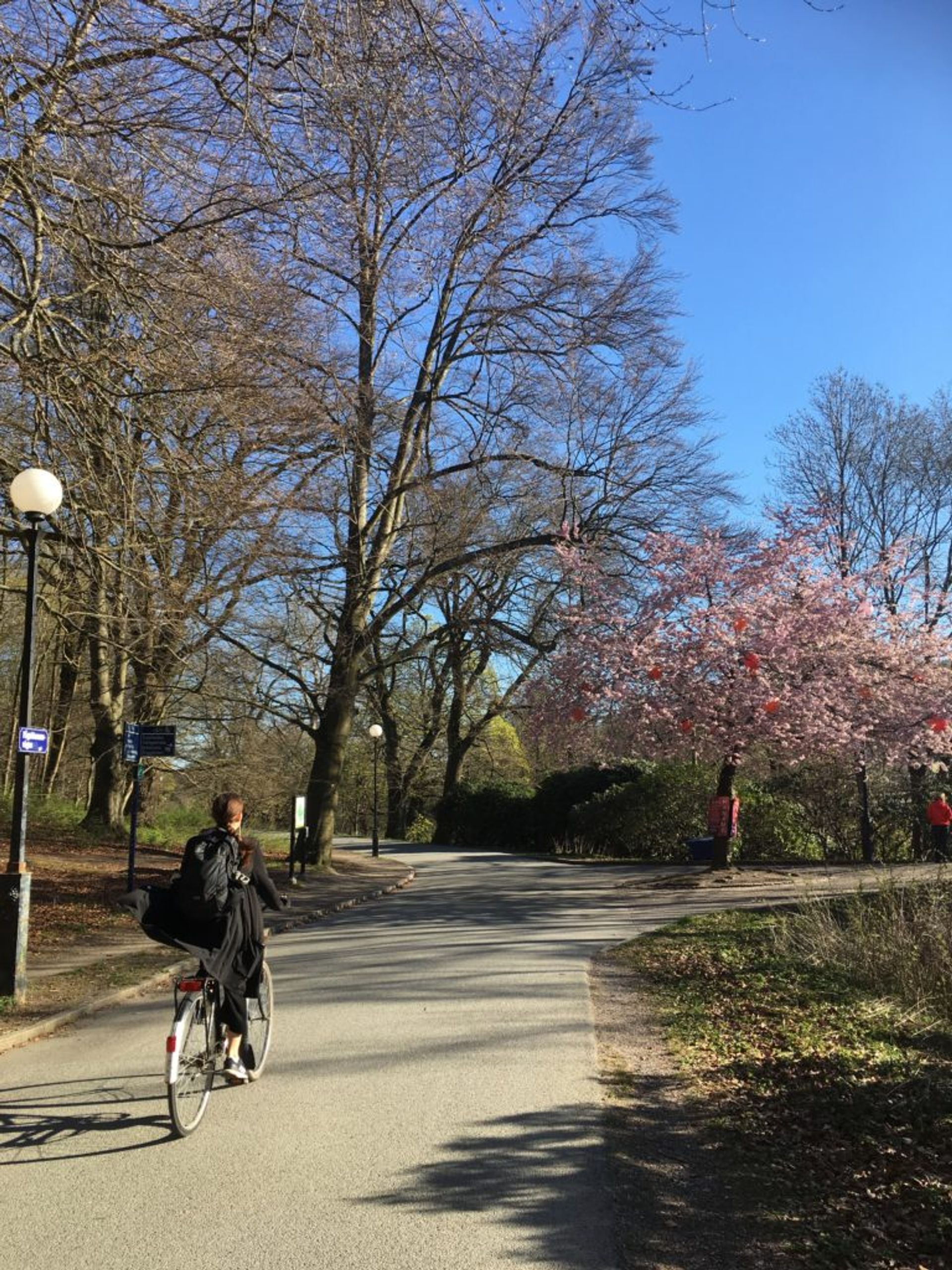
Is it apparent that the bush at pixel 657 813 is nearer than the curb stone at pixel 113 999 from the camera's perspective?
Result: No

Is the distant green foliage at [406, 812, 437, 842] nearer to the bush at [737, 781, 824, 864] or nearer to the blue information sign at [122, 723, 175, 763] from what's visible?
the bush at [737, 781, 824, 864]

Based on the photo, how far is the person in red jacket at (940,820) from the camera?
19625mm

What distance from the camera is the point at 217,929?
207 inches

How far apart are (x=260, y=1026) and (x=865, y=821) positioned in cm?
1898

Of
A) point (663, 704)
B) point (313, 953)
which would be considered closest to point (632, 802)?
point (663, 704)

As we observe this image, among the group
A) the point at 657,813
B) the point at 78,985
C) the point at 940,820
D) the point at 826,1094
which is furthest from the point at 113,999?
the point at 657,813

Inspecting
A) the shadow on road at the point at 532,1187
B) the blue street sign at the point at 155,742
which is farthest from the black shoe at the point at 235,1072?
Result: the blue street sign at the point at 155,742

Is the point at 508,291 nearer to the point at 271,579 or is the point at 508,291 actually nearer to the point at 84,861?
the point at 271,579

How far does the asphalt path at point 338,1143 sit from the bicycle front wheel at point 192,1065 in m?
0.12

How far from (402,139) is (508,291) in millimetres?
13249

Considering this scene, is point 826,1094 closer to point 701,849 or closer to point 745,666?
point 745,666

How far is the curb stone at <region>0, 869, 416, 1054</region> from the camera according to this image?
7172 mm

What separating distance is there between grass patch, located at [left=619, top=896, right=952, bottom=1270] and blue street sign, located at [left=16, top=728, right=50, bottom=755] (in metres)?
5.91

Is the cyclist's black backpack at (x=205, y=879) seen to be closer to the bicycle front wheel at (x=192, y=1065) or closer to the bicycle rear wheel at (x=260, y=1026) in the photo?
the bicycle front wheel at (x=192, y=1065)
